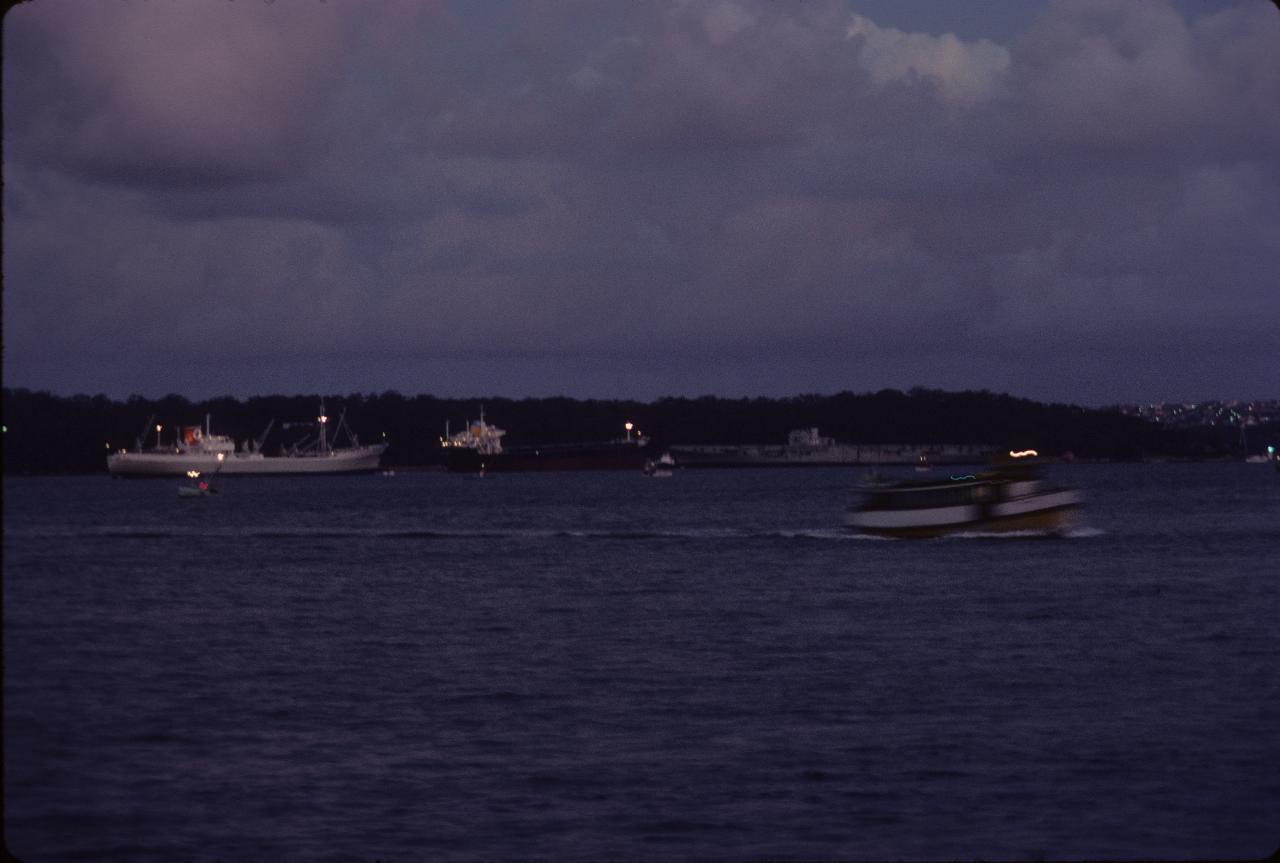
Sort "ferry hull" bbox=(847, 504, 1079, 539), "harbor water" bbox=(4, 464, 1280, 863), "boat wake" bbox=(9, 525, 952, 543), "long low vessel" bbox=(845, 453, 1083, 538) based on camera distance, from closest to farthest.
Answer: "harbor water" bbox=(4, 464, 1280, 863) < "long low vessel" bbox=(845, 453, 1083, 538) < "ferry hull" bbox=(847, 504, 1079, 539) < "boat wake" bbox=(9, 525, 952, 543)

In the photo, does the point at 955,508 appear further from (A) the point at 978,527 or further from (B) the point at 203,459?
(B) the point at 203,459

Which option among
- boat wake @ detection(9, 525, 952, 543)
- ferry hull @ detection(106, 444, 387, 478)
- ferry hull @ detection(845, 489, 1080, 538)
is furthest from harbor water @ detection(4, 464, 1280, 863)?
ferry hull @ detection(106, 444, 387, 478)

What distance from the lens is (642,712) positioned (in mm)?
21312

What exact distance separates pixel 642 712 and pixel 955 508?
4179 cm

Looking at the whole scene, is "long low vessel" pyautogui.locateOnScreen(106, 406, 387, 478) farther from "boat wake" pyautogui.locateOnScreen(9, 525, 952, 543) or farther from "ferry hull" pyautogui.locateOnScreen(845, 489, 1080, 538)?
"ferry hull" pyautogui.locateOnScreen(845, 489, 1080, 538)

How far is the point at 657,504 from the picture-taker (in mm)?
113375

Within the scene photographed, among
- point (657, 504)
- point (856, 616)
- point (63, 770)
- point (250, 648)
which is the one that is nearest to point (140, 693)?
point (250, 648)

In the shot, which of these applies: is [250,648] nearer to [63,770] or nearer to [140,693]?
[140,693]

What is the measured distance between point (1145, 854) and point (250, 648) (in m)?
19.2

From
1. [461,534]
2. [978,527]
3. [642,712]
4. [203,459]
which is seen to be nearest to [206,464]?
[203,459]

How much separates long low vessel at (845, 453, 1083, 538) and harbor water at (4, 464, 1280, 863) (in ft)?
35.8

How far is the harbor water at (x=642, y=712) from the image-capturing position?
14.4 m

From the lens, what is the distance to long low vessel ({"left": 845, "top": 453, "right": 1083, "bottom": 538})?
61406 millimetres

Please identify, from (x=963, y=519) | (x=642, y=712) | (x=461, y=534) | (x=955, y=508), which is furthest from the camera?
(x=461, y=534)
